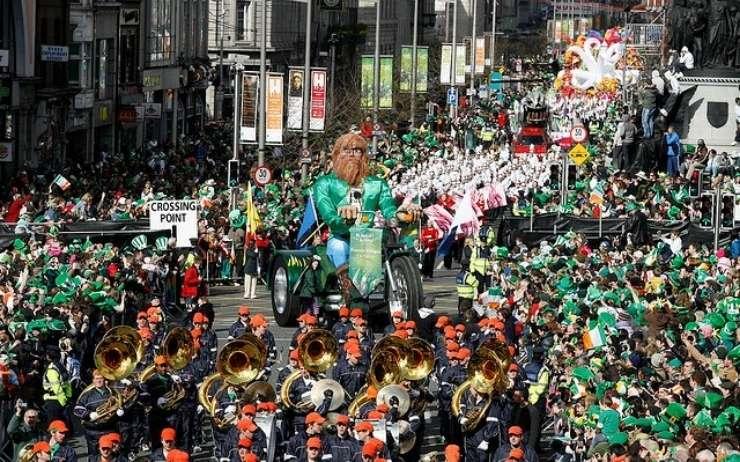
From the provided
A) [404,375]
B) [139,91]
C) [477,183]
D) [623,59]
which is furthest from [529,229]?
[623,59]

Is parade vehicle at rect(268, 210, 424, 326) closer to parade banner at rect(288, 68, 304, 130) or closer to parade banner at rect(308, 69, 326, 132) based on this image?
parade banner at rect(288, 68, 304, 130)

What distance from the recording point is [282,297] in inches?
1270

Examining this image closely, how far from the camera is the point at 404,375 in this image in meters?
22.0

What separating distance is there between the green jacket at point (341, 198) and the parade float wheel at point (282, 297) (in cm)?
204

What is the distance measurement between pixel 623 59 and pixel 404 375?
9029cm

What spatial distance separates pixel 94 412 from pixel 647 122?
3869 cm

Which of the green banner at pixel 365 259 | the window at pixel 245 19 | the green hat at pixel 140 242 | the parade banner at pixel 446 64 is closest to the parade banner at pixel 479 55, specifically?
the parade banner at pixel 446 64

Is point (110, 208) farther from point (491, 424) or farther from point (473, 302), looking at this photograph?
point (491, 424)

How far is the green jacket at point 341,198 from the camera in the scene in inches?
1141

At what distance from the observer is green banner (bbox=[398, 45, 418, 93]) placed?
78.5 meters

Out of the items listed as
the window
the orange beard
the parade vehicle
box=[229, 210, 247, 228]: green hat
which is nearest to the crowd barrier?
box=[229, 210, 247, 228]: green hat

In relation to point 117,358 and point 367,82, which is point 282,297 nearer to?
point 117,358

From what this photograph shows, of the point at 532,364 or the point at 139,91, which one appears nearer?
the point at 532,364

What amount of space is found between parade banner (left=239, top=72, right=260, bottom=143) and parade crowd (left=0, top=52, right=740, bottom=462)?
7.80 meters
